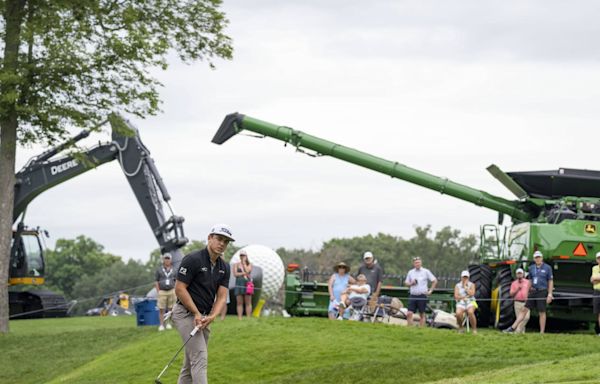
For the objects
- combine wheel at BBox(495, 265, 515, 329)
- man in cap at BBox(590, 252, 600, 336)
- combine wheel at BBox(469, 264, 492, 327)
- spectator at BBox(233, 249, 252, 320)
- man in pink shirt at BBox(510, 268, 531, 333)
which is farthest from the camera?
combine wheel at BBox(469, 264, 492, 327)

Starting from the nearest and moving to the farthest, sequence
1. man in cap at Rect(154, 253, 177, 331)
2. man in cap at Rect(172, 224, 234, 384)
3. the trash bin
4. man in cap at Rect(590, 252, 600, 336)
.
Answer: man in cap at Rect(172, 224, 234, 384)
man in cap at Rect(590, 252, 600, 336)
man in cap at Rect(154, 253, 177, 331)
the trash bin

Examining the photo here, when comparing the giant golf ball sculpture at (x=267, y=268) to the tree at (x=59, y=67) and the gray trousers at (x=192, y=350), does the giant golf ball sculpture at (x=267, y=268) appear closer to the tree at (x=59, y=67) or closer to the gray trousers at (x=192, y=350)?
the tree at (x=59, y=67)

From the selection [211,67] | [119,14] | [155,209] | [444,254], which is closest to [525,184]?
[211,67]

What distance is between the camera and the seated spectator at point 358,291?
1057 inches

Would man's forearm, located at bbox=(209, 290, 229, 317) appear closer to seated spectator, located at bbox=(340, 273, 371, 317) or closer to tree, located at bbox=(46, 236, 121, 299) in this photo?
seated spectator, located at bbox=(340, 273, 371, 317)

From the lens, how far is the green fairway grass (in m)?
18.7

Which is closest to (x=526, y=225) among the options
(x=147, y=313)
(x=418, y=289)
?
(x=418, y=289)

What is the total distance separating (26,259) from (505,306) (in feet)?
68.7

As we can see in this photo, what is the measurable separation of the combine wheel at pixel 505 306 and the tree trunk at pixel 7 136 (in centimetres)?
1185

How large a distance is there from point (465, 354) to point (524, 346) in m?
1.28

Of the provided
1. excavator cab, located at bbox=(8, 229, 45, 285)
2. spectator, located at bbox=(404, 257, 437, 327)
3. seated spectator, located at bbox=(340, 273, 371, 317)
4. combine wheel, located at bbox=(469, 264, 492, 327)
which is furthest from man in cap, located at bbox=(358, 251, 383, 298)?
excavator cab, located at bbox=(8, 229, 45, 285)

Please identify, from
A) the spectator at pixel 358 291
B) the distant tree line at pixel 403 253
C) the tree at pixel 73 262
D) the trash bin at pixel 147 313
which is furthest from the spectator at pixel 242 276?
the tree at pixel 73 262

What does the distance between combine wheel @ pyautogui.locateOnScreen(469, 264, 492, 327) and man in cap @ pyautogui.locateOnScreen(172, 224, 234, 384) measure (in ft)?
56.7

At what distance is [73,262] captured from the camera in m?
137
